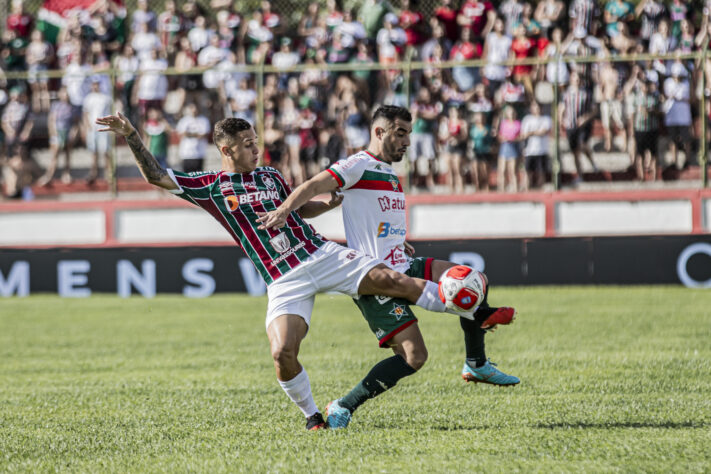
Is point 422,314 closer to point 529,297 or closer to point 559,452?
point 529,297

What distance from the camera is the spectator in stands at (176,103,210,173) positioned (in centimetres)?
1487

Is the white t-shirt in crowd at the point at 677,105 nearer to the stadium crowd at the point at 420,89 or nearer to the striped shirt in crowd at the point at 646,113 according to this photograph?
the stadium crowd at the point at 420,89

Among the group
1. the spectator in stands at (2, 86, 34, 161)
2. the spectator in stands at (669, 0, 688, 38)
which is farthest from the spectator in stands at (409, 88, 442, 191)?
the spectator in stands at (2, 86, 34, 161)

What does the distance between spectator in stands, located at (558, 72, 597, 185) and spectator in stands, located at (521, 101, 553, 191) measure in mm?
264

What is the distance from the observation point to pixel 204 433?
570cm

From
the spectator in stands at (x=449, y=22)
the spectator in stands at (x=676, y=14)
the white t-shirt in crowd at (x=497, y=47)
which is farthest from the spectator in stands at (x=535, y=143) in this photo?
the spectator in stands at (x=676, y=14)

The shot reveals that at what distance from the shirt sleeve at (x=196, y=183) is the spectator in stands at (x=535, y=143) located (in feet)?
29.8

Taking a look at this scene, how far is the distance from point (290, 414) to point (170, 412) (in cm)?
79

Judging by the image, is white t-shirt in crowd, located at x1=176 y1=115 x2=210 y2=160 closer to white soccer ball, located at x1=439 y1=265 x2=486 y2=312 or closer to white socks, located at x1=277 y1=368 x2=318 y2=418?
white socks, located at x1=277 y1=368 x2=318 y2=418

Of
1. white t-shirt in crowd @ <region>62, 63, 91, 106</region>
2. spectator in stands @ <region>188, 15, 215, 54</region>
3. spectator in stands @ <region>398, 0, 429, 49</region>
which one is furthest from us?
spectator in stands @ <region>188, 15, 215, 54</region>

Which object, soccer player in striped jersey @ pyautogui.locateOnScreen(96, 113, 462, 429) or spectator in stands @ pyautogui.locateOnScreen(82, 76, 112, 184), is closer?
soccer player in striped jersey @ pyautogui.locateOnScreen(96, 113, 462, 429)

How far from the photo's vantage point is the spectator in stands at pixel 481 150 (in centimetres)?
1434

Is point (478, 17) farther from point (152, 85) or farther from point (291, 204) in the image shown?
point (291, 204)

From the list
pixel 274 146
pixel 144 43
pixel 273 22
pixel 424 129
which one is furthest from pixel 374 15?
pixel 144 43
